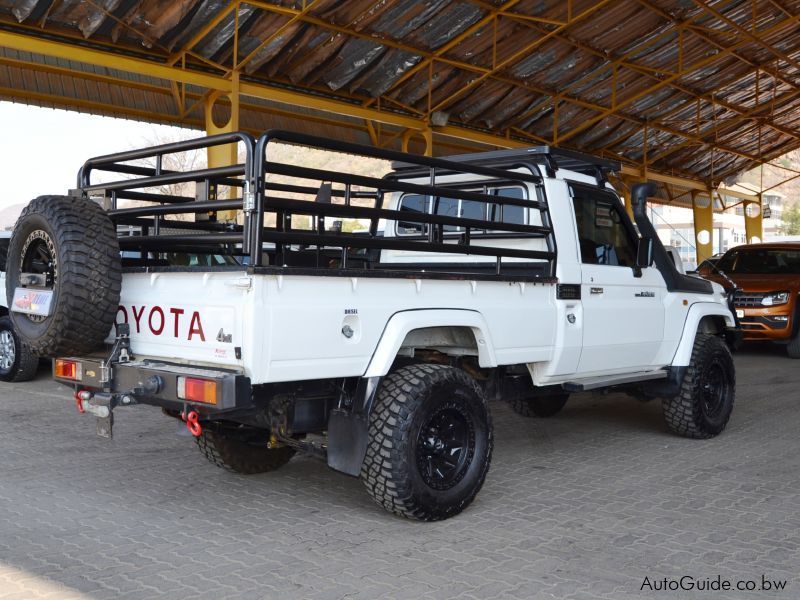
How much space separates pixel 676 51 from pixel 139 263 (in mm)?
18324

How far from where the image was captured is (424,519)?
4652 millimetres

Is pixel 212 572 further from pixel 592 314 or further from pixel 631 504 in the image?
pixel 592 314

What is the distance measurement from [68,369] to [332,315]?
5.23ft

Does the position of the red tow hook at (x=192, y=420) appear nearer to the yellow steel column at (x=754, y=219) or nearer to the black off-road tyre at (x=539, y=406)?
the black off-road tyre at (x=539, y=406)

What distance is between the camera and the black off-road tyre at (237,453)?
5.55 metres

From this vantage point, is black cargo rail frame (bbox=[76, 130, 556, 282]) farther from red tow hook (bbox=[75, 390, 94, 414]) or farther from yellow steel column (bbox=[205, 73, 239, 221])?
yellow steel column (bbox=[205, 73, 239, 221])

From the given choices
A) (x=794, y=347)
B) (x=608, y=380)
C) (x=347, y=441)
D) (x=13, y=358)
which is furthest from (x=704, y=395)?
(x=13, y=358)

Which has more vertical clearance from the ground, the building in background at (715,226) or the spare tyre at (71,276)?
the building in background at (715,226)

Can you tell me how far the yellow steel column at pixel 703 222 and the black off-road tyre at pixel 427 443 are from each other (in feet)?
96.6

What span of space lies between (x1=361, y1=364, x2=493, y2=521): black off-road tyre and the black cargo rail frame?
0.63 meters

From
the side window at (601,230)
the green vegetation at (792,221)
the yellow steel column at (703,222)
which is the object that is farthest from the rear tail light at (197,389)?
the green vegetation at (792,221)

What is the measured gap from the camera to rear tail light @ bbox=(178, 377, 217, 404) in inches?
155

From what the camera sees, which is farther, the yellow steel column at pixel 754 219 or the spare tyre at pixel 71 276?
the yellow steel column at pixel 754 219

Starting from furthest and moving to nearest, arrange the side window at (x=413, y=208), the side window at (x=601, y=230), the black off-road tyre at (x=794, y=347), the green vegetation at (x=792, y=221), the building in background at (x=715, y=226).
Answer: the green vegetation at (x=792, y=221) < the building in background at (x=715, y=226) < the black off-road tyre at (x=794, y=347) < the side window at (x=413, y=208) < the side window at (x=601, y=230)
